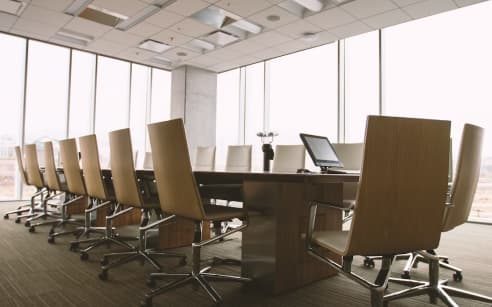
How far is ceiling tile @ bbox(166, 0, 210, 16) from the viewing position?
17.0 feet

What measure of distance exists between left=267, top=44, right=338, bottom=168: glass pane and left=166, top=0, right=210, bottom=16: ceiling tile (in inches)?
110

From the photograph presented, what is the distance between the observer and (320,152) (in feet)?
9.07

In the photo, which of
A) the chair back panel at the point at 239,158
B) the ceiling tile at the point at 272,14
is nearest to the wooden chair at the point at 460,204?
the chair back panel at the point at 239,158

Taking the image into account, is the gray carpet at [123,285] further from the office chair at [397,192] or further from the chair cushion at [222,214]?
the office chair at [397,192]

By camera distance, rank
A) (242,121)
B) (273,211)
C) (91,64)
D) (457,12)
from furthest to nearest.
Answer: (242,121) < (91,64) < (457,12) < (273,211)

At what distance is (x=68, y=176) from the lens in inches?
144

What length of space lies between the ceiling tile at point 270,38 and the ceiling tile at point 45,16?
10.7 feet

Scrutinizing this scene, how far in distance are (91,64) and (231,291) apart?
24.3ft

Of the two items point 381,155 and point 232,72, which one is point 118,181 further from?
point 232,72

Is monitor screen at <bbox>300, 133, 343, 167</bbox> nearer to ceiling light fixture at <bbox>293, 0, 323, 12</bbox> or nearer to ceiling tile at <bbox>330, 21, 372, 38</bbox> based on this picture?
ceiling light fixture at <bbox>293, 0, 323, 12</bbox>

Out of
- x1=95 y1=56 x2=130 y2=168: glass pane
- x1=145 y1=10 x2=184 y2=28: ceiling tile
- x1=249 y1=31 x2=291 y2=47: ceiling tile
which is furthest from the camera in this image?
x1=95 y1=56 x2=130 y2=168: glass pane

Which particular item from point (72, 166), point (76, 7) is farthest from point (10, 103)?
point (72, 166)

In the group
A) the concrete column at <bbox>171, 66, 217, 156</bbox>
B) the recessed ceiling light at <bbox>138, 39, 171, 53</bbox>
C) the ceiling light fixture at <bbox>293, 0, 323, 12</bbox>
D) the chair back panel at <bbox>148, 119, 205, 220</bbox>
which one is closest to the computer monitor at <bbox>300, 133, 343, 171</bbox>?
the chair back panel at <bbox>148, 119, 205, 220</bbox>

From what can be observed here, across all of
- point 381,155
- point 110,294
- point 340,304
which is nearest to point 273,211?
point 340,304
